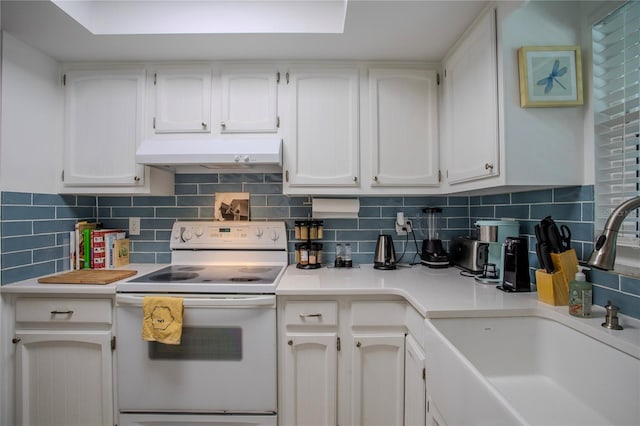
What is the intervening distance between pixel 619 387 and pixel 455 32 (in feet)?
5.29

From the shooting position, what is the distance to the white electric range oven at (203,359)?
59.7 inches

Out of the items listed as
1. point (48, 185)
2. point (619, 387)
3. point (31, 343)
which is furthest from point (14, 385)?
point (619, 387)

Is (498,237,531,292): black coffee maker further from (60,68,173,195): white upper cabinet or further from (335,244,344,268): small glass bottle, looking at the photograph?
(60,68,173,195): white upper cabinet

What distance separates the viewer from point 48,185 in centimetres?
182

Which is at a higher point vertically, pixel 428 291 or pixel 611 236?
pixel 611 236

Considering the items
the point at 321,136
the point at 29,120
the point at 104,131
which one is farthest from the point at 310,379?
the point at 29,120

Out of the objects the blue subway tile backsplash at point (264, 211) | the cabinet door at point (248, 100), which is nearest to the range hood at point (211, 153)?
the cabinet door at point (248, 100)

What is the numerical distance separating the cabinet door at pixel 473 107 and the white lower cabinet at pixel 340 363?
0.79 m

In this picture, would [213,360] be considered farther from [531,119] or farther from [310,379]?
[531,119]

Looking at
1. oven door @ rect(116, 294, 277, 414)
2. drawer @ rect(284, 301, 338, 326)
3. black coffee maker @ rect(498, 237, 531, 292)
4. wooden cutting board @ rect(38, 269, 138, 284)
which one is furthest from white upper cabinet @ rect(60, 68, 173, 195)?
black coffee maker @ rect(498, 237, 531, 292)

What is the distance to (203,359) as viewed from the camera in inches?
59.9

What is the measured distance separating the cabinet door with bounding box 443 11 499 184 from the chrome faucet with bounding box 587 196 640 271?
0.60m

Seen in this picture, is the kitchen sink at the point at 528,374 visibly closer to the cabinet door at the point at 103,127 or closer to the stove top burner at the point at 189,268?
the stove top burner at the point at 189,268

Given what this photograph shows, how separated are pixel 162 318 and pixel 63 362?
637mm
